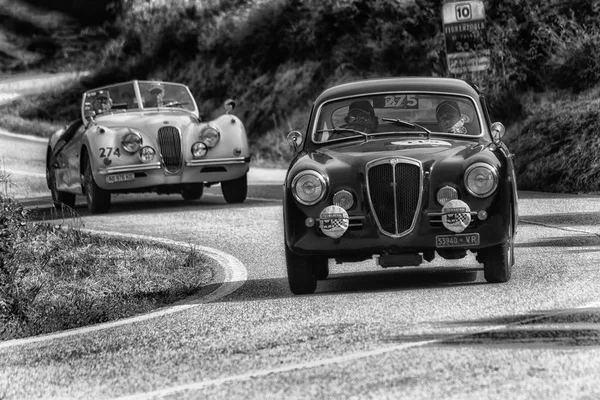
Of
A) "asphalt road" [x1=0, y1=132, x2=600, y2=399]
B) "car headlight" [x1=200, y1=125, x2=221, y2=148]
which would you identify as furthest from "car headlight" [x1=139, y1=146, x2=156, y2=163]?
"asphalt road" [x1=0, y1=132, x2=600, y2=399]

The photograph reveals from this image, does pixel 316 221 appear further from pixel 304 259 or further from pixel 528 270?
pixel 528 270

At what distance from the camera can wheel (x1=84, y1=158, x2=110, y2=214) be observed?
58.9ft

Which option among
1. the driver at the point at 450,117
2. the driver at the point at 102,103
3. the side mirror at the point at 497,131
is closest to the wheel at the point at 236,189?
the driver at the point at 102,103

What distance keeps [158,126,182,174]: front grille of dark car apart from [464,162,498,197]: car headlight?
8587 millimetres

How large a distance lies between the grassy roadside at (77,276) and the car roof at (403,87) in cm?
190

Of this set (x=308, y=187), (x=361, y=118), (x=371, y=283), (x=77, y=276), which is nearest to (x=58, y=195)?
(x=77, y=276)

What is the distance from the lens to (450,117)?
1070cm

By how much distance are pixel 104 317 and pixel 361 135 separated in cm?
245

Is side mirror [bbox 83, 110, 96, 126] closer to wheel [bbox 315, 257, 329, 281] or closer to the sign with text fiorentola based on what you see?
the sign with text fiorentola

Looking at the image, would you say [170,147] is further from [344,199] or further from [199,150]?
[344,199]

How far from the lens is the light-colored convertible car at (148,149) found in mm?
17641

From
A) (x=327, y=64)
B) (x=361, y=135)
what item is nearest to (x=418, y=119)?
(x=361, y=135)

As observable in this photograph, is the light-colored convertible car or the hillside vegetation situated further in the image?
the hillside vegetation

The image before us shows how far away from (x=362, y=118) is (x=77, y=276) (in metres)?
2.94
